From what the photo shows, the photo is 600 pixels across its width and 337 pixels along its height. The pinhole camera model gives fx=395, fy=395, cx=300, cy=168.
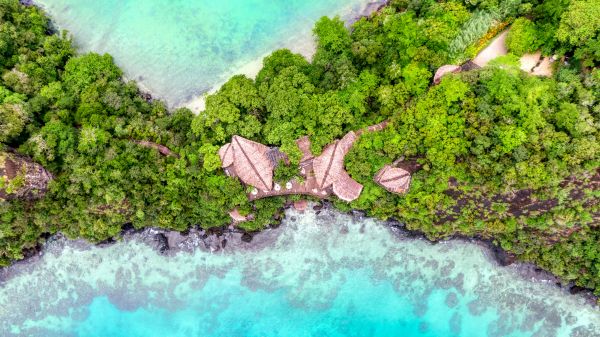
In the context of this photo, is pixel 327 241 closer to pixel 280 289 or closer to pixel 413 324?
pixel 280 289

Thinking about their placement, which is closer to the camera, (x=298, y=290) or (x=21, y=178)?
(x=21, y=178)

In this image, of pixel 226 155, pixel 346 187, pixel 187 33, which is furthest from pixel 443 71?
pixel 187 33

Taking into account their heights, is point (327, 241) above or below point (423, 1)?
below

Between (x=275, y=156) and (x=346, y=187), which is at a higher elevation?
(x=275, y=156)

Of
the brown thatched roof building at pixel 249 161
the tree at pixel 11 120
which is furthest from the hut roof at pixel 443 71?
the tree at pixel 11 120

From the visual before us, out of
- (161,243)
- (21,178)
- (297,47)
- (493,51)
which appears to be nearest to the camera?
(21,178)

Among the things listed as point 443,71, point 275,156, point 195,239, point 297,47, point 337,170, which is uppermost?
point 297,47

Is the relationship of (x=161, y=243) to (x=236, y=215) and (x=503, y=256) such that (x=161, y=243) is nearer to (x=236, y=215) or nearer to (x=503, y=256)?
(x=236, y=215)

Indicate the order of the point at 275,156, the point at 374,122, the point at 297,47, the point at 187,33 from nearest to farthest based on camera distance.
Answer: the point at 275,156 → the point at 374,122 → the point at 297,47 → the point at 187,33

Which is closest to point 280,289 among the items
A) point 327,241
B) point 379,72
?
point 327,241
